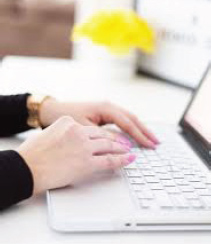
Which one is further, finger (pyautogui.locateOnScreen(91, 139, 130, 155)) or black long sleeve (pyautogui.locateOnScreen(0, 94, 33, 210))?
finger (pyautogui.locateOnScreen(91, 139, 130, 155))

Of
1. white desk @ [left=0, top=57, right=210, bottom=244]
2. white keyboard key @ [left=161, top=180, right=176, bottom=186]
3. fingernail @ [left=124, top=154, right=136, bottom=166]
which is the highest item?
fingernail @ [left=124, top=154, right=136, bottom=166]

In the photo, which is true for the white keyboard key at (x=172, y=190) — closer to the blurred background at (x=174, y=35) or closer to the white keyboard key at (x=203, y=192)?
the white keyboard key at (x=203, y=192)

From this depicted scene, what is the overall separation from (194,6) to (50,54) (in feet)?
8.05

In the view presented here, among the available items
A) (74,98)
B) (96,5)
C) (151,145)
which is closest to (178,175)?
(151,145)

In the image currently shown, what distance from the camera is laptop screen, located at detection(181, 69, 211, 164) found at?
80 cm

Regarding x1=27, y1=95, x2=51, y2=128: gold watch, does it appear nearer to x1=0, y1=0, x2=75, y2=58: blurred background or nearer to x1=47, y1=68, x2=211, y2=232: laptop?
x1=47, y1=68, x2=211, y2=232: laptop

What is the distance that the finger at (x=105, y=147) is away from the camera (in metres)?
0.65

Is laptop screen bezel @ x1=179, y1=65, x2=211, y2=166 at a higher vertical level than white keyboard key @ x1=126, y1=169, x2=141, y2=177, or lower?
lower

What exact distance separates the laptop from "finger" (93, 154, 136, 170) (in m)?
0.01

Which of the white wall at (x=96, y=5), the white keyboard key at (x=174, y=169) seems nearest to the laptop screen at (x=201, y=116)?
the white keyboard key at (x=174, y=169)

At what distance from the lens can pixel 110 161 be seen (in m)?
0.63

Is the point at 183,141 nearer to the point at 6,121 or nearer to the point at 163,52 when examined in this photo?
the point at 6,121

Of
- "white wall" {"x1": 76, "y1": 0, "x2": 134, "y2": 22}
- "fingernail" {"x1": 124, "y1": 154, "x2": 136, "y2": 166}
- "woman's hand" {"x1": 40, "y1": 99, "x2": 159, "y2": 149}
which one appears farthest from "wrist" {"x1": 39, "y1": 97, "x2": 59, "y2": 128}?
"white wall" {"x1": 76, "y1": 0, "x2": 134, "y2": 22}

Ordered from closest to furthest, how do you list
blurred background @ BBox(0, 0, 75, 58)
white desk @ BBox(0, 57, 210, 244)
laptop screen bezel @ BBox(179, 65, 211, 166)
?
white desk @ BBox(0, 57, 210, 244) → laptop screen bezel @ BBox(179, 65, 211, 166) → blurred background @ BBox(0, 0, 75, 58)
